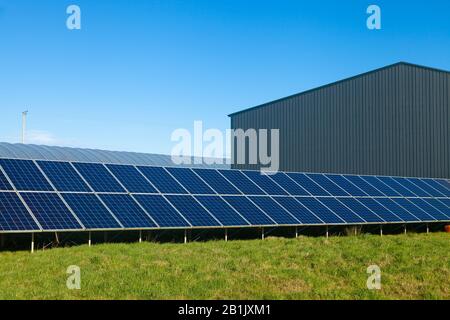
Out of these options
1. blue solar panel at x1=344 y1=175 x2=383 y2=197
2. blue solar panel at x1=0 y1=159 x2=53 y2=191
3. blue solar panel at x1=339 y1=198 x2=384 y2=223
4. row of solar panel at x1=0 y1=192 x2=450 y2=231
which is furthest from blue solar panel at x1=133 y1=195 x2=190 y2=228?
blue solar panel at x1=344 y1=175 x2=383 y2=197

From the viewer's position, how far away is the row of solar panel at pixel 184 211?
18453 millimetres

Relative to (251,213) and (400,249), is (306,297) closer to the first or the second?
(400,249)

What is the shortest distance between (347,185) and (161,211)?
1355 cm

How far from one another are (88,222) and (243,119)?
32619 mm

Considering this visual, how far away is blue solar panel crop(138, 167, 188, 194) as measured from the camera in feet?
76.7

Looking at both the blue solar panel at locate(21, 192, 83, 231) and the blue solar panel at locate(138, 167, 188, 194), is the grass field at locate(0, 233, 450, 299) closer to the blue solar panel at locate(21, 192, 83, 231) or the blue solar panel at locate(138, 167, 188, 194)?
the blue solar panel at locate(21, 192, 83, 231)

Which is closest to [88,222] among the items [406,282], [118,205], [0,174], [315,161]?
[118,205]

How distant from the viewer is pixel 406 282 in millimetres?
14023

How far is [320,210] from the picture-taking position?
25.8 m

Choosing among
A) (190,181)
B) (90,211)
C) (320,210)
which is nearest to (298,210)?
(320,210)

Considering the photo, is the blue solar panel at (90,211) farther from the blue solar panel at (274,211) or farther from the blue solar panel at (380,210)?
the blue solar panel at (380,210)

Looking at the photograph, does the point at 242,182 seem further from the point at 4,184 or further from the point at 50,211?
the point at 4,184

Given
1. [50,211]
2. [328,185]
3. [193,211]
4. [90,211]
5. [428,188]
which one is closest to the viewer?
[50,211]
